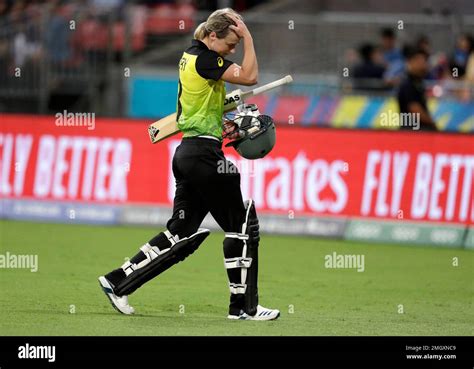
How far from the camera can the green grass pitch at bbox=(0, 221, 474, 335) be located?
11312 mm

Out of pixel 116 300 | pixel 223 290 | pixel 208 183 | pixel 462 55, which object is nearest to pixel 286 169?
pixel 223 290

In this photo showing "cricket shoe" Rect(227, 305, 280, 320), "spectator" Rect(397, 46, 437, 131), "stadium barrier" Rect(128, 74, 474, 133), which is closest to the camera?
"cricket shoe" Rect(227, 305, 280, 320)

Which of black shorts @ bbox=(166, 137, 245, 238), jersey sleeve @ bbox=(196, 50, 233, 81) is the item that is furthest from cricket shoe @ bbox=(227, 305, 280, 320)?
jersey sleeve @ bbox=(196, 50, 233, 81)

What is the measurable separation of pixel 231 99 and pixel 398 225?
7.81 metres

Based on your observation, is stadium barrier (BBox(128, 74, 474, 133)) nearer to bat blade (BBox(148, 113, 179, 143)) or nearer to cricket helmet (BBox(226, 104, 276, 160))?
bat blade (BBox(148, 113, 179, 143))

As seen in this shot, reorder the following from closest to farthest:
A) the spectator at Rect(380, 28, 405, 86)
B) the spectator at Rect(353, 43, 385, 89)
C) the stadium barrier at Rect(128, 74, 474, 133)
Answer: the stadium barrier at Rect(128, 74, 474, 133), the spectator at Rect(353, 43, 385, 89), the spectator at Rect(380, 28, 405, 86)

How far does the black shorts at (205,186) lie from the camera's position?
11539mm

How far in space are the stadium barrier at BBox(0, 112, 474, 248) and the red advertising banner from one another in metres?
0.02

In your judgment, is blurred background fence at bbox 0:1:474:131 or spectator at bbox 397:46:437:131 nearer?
spectator at bbox 397:46:437:131

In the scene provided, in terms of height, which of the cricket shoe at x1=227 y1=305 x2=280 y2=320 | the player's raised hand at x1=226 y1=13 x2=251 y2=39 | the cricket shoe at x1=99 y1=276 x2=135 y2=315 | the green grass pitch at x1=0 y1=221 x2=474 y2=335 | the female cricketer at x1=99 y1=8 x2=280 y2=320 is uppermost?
the player's raised hand at x1=226 y1=13 x2=251 y2=39

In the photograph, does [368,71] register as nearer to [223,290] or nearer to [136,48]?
[136,48]

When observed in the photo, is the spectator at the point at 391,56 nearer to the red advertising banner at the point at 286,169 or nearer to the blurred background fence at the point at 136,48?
the blurred background fence at the point at 136,48

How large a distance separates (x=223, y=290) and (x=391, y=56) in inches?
481
